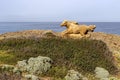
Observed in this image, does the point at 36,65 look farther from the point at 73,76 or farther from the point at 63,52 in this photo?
the point at 63,52

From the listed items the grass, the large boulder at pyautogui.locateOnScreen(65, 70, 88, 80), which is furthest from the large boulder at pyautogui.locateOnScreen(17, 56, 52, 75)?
the large boulder at pyautogui.locateOnScreen(65, 70, 88, 80)

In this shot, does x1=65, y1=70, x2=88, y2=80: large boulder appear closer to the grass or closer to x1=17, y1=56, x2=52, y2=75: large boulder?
the grass

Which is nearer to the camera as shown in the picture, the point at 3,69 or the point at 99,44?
the point at 3,69

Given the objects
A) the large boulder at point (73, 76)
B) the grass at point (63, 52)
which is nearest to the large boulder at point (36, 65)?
the grass at point (63, 52)

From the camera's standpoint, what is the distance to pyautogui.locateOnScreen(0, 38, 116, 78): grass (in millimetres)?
23016

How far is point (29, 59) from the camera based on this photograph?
22.2 meters

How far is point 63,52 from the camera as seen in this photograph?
968 inches

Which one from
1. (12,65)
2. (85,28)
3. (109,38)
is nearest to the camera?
(12,65)

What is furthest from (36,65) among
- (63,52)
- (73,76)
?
(63,52)

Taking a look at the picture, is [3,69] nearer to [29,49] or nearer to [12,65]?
[12,65]

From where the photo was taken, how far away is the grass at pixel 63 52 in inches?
906

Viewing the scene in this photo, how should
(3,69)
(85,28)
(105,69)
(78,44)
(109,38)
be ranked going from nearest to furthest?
(3,69)
(105,69)
(78,44)
(85,28)
(109,38)

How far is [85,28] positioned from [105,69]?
6384 mm

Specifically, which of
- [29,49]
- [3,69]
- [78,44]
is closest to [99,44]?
[78,44]
